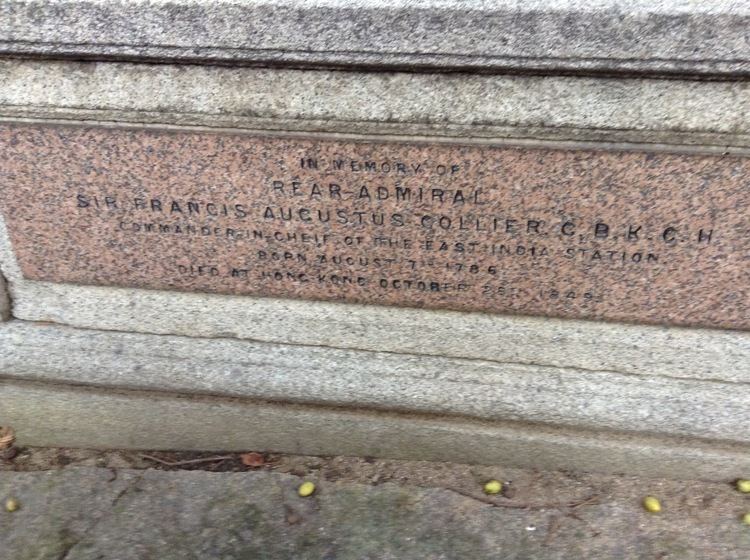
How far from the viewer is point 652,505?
2.22 meters

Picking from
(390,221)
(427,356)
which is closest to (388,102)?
(390,221)

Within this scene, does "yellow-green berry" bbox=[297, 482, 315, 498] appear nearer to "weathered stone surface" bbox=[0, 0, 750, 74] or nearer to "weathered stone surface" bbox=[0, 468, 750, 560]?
"weathered stone surface" bbox=[0, 468, 750, 560]

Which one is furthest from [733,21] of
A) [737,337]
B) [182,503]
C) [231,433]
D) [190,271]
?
[182,503]

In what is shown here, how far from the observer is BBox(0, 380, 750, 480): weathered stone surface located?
2.28 metres

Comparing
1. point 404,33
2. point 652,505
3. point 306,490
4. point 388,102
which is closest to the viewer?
point 404,33

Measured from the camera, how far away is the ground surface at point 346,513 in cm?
214

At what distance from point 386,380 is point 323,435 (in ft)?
1.18

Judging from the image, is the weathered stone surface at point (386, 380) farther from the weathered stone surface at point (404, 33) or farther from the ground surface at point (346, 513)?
the weathered stone surface at point (404, 33)

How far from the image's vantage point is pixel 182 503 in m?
2.32

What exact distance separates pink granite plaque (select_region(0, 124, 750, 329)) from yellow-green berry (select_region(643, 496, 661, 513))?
66cm

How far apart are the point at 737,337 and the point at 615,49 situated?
105 cm

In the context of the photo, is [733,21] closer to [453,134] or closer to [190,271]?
[453,134]

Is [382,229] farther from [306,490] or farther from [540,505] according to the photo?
[540,505]

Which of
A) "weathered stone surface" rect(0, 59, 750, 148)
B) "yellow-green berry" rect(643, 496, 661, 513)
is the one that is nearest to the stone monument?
"weathered stone surface" rect(0, 59, 750, 148)
